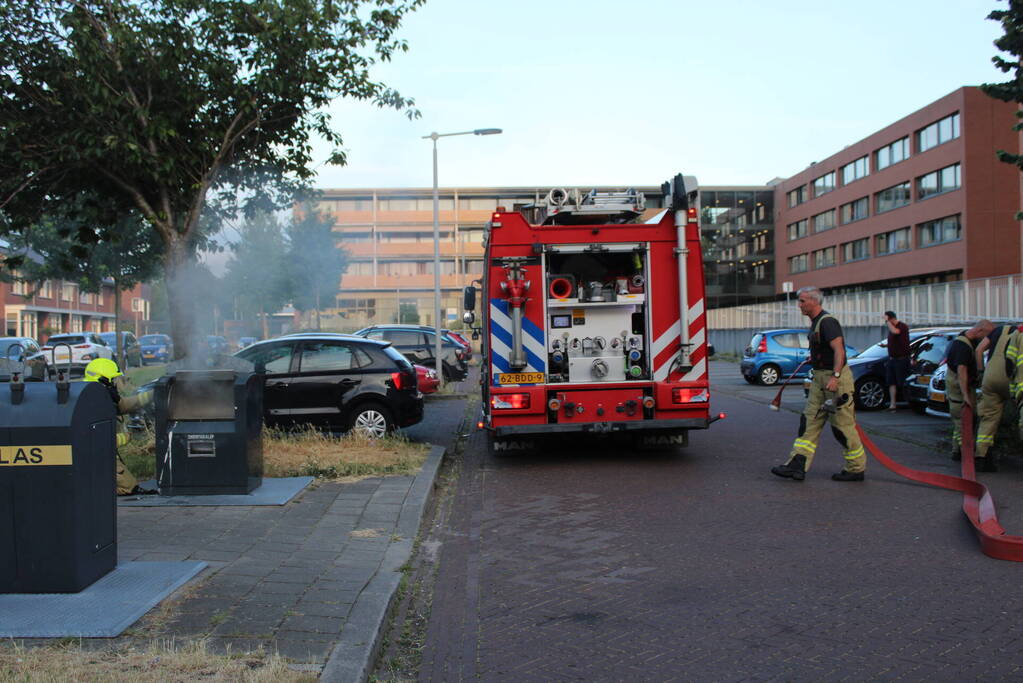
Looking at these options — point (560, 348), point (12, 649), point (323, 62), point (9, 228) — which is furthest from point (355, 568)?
point (9, 228)

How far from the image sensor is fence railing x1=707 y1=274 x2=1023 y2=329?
24516 mm

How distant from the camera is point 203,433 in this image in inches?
308

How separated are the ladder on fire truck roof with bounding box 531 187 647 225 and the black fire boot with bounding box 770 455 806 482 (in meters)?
3.43

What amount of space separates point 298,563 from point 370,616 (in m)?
1.29

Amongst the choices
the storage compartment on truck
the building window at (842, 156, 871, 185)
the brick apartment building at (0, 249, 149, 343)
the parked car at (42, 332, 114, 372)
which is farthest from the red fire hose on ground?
the building window at (842, 156, 871, 185)

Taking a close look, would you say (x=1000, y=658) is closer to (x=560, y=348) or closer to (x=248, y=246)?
(x=560, y=348)

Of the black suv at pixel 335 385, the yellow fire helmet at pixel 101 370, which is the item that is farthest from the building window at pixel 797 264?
the yellow fire helmet at pixel 101 370

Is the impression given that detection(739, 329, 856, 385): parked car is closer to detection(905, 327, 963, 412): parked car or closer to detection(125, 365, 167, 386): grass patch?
detection(905, 327, 963, 412): parked car

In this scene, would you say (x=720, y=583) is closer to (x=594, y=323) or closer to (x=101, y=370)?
(x=594, y=323)

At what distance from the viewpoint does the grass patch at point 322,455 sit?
9.19 meters

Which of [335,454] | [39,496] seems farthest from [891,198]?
[39,496]

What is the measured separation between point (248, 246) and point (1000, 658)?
39.6 ft

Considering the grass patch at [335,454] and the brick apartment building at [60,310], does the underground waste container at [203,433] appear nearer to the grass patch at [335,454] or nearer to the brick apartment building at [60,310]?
the grass patch at [335,454]

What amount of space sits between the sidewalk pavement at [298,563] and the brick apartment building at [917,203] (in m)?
32.8
